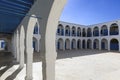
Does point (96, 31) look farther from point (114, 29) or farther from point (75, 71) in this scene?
point (75, 71)

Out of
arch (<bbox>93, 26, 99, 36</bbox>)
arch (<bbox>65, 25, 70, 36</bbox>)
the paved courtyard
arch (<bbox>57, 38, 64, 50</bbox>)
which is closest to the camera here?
the paved courtyard

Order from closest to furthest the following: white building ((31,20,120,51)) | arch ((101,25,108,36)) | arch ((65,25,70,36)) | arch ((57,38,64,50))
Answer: white building ((31,20,120,51)) < arch ((101,25,108,36)) < arch ((65,25,70,36)) < arch ((57,38,64,50))

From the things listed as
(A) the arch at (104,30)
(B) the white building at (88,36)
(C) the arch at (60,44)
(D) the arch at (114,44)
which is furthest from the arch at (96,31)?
(C) the arch at (60,44)

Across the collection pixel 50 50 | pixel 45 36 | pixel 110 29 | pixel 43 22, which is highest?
pixel 110 29

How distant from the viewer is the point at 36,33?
82.7ft

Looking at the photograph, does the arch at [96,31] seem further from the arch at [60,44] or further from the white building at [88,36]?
the arch at [60,44]

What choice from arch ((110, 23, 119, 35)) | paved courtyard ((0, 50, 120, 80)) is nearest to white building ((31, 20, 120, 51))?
arch ((110, 23, 119, 35))

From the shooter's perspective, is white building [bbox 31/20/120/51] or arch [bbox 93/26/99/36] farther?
arch [bbox 93/26/99/36]

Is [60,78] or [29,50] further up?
[29,50]

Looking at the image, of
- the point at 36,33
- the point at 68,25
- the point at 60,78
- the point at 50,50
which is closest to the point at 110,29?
the point at 68,25

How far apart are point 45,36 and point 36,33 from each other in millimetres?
22484

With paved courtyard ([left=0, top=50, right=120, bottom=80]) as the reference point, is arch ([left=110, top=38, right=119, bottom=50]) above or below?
above

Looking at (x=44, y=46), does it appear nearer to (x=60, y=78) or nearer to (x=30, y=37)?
(x=30, y=37)

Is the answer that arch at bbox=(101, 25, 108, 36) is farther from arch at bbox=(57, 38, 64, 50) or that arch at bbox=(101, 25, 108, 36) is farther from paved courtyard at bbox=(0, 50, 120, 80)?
paved courtyard at bbox=(0, 50, 120, 80)
